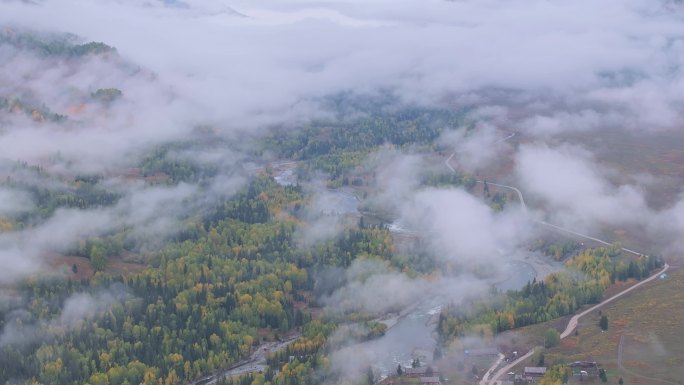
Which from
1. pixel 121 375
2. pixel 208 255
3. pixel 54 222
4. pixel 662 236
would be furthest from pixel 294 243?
pixel 662 236

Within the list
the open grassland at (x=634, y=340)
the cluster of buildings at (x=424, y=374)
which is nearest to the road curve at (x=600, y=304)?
the open grassland at (x=634, y=340)

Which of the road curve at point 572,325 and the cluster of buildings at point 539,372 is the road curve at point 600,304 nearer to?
the road curve at point 572,325

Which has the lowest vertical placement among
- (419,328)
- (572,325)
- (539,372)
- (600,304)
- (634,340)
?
(419,328)

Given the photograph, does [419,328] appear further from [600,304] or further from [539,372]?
[539,372]

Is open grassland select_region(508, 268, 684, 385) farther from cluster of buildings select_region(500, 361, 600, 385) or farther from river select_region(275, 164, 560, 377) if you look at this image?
river select_region(275, 164, 560, 377)

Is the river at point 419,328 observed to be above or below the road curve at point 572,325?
below

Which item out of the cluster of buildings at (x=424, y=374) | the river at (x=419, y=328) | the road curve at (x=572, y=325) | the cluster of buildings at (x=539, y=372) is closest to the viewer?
the cluster of buildings at (x=539, y=372)

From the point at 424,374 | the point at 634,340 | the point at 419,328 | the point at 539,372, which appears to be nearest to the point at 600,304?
the point at 634,340

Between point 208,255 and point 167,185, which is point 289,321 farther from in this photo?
point 167,185
